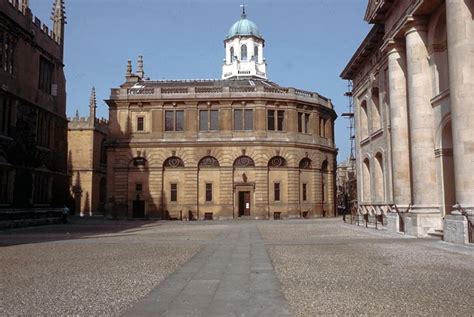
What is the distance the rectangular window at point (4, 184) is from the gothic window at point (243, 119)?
25.2 meters

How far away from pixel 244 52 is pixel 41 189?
41570 millimetres

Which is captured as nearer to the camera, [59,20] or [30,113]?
[30,113]

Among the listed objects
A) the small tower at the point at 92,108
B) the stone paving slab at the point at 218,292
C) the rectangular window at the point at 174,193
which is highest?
the small tower at the point at 92,108

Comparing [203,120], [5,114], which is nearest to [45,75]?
[5,114]

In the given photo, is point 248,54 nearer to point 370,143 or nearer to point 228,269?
point 370,143

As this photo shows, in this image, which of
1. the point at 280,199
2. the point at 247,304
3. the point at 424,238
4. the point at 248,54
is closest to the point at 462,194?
the point at 424,238

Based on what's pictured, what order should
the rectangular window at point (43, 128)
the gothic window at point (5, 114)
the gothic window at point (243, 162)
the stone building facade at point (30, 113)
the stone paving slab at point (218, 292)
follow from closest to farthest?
the stone paving slab at point (218, 292), the gothic window at point (5, 114), the stone building facade at point (30, 113), the rectangular window at point (43, 128), the gothic window at point (243, 162)

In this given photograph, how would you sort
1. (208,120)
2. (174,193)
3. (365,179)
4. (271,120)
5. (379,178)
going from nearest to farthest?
1. (379,178)
2. (365,179)
3. (174,193)
4. (208,120)
5. (271,120)

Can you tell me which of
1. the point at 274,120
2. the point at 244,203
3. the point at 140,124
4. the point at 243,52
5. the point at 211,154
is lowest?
the point at 244,203

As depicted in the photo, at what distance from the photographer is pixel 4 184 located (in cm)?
3027

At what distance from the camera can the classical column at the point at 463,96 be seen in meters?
16.0

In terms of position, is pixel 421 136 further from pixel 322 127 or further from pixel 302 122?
pixel 322 127

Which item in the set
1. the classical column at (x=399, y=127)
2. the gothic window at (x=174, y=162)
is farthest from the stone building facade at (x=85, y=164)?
the classical column at (x=399, y=127)

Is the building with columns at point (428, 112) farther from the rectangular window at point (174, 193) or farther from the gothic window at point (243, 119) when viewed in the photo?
the rectangular window at point (174, 193)
